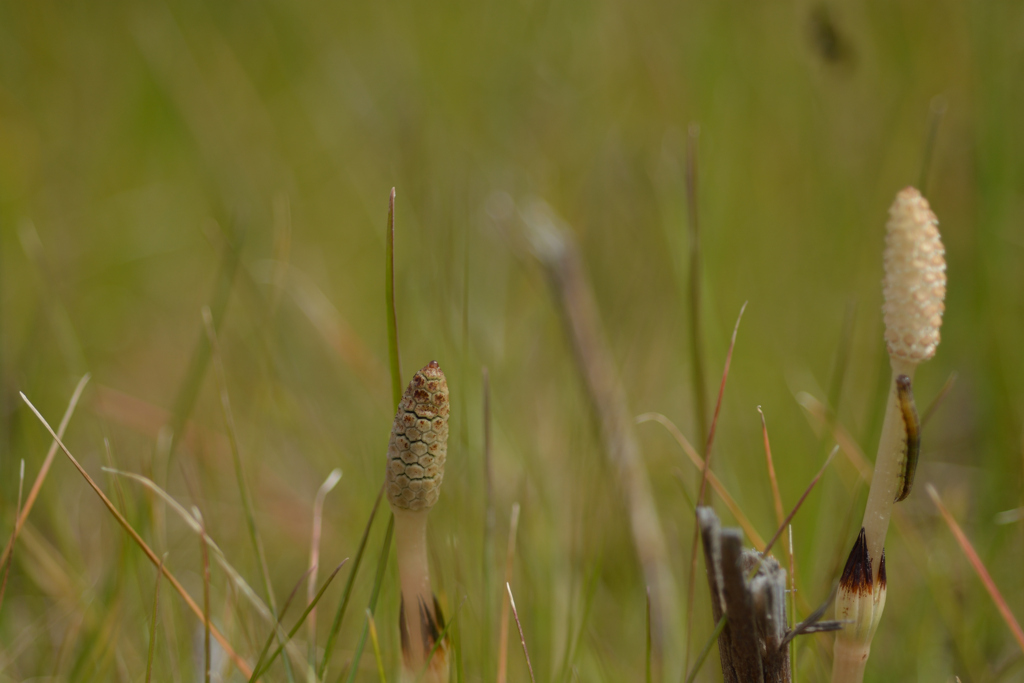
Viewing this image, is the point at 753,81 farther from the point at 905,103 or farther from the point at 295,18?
the point at 295,18

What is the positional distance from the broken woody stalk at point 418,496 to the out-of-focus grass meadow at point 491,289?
154mm

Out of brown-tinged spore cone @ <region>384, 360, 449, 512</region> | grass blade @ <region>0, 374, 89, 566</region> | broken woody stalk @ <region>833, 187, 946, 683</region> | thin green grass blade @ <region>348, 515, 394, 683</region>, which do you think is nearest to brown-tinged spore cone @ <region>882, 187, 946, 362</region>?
broken woody stalk @ <region>833, 187, 946, 683</region>

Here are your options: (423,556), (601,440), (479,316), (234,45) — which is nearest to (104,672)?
(423,556)

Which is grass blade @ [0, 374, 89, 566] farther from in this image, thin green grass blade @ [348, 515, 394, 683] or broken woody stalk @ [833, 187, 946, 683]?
broken woody stalk @ [833, 187, 946, 683]

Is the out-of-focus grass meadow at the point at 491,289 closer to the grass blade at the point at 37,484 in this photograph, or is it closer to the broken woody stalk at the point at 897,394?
the grass blade at the point at 37,484

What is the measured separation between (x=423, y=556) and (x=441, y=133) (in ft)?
5.51

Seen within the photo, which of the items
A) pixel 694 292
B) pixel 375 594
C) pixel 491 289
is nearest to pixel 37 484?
pixel 375 594

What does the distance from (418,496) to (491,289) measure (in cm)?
113

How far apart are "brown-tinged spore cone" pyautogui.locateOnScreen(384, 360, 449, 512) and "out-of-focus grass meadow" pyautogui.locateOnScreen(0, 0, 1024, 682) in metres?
0.26

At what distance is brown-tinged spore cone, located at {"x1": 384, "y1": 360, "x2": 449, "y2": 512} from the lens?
19.4 inches

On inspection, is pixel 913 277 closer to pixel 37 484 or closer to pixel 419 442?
pixel 419 442

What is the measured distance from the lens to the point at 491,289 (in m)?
1.63

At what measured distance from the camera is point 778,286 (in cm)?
180

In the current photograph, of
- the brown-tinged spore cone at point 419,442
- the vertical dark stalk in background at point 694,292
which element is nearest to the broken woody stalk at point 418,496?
the brown-tinged spore cone at point 419,442
